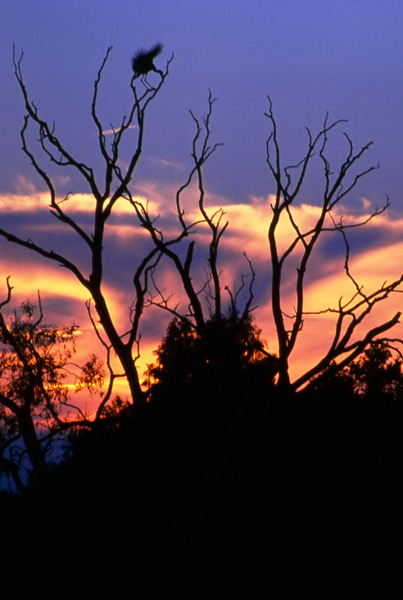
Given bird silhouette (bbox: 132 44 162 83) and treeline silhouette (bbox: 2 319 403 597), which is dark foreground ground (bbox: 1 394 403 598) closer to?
treeline silhouette (bbox: 2 319 403 597)

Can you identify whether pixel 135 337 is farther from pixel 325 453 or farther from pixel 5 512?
pixel 5 512

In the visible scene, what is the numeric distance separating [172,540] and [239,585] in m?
1.77

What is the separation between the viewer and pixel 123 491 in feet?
55.8

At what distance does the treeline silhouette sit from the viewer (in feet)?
48.5

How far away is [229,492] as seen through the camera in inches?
627

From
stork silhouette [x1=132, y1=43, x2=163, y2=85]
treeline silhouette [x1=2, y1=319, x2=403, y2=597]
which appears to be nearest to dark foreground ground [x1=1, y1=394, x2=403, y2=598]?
treeline silhouette [x1=2, y1=319, x2=403, y2=597]

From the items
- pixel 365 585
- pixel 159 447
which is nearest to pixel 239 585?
pixel 365 585

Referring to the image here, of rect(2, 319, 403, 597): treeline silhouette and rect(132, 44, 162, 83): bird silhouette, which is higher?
rect(132, 44, 162, 83): bird silhouette

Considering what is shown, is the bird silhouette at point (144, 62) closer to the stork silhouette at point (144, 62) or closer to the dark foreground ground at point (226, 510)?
the stork silhouette at point (144, 62)

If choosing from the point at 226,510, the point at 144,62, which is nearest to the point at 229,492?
the point at 226,510

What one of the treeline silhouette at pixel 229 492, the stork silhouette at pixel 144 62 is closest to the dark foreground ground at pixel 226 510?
the treeline silhouette at pixel 229 492

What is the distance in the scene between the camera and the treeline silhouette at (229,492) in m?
14.8

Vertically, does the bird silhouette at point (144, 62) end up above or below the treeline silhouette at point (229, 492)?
above

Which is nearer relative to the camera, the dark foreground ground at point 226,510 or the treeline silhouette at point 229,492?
the treeline silhouette at point 229,492
